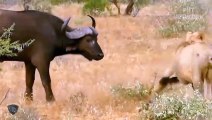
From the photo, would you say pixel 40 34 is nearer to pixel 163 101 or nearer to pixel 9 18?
pixel 9 18

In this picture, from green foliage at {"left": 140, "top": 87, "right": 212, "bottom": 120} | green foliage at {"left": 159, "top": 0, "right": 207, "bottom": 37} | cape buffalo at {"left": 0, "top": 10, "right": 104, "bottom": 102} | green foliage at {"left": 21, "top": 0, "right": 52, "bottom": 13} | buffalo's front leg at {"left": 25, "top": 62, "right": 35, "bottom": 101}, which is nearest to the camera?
green foliage at {"left": 140, "top": 87, "right": 212, "bottom": 120}

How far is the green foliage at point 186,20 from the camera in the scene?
27516mm

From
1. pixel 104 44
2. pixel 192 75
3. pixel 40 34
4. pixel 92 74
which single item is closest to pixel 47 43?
pixel 40 34

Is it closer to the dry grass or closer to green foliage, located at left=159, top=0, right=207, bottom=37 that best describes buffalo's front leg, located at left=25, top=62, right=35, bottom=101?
the dry grass

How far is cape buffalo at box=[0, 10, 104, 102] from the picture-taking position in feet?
41.9

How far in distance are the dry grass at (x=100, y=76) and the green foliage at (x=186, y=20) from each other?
680 millimetres

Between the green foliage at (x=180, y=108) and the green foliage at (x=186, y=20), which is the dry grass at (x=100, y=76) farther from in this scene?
the green foliage at (x=180, y=108)

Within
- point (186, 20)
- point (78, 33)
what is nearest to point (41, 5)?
point (186, 20)

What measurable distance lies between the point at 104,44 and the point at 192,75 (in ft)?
48.6

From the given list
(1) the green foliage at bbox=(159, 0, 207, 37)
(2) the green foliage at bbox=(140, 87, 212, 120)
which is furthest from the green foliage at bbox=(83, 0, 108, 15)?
(2) the green foliage at bbox=(140, 87, 212, 120)

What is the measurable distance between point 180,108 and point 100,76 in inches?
263

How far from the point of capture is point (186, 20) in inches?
1136

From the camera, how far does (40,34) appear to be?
42.1 ft

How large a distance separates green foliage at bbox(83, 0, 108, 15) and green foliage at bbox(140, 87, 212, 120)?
89.5 feet
